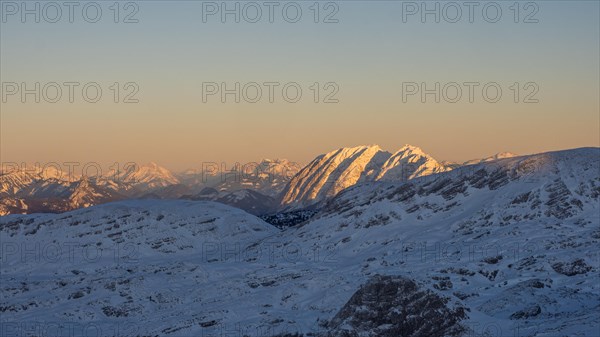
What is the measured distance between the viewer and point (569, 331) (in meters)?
73.6

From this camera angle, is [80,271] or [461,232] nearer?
[461,232]

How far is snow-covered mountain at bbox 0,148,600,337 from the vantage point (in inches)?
3223

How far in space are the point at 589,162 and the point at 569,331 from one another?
3871 inches

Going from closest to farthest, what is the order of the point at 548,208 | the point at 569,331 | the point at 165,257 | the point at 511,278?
the point at 569,331, the point at 511,278, the point at 548,208, the point at 165,257

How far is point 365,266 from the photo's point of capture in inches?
5630

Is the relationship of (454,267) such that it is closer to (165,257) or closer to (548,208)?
(548,208)

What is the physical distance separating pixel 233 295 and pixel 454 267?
94.8 ft

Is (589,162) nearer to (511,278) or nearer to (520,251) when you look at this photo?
(520,251)

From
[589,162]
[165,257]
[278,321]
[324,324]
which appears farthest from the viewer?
[165,257]

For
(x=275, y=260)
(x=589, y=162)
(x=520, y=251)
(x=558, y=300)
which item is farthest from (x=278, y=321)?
(x=589, y=162)

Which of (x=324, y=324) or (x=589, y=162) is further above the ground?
(x=589, y=162)

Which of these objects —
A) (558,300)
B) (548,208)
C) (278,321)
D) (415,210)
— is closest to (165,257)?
(415,210)

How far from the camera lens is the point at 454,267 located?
128125mm

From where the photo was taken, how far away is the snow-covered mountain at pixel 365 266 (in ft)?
269
